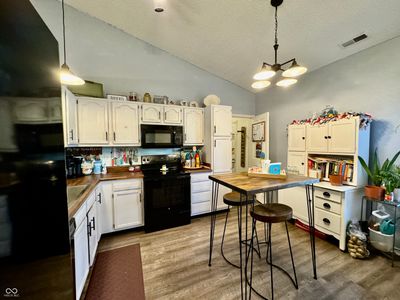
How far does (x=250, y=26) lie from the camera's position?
2.43 metres

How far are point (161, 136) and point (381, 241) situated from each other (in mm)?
3333

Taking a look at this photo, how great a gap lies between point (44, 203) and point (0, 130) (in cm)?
29

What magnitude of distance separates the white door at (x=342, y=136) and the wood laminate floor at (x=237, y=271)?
4.36ft

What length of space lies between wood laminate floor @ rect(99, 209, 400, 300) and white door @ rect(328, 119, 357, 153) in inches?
52.3

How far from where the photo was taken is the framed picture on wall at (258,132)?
148 inches

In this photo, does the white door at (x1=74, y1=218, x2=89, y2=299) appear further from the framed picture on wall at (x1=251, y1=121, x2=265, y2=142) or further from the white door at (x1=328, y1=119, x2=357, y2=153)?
the framed picture on wall at (x1=251, y1=121, x2=265, y2=142)

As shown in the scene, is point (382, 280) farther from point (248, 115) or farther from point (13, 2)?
point (248, 115)

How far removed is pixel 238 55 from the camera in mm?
3109

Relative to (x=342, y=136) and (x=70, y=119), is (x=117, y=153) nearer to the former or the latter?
(x=70, y=119)

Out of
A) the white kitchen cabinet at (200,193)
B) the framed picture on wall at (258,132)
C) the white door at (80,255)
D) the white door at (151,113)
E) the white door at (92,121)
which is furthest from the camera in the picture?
the framed picture on wall at (258,132)

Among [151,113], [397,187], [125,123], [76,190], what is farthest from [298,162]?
[76,190]

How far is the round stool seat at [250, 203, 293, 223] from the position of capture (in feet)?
5.11

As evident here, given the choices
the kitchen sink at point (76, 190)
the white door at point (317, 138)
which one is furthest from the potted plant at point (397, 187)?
the kitchen sink at point (76, 190)

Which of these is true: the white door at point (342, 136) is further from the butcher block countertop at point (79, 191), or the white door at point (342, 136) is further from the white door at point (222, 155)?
the butcher block countertop at point (79, 191)
